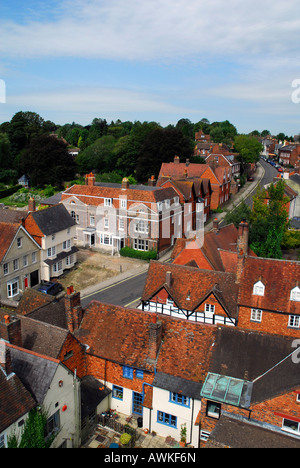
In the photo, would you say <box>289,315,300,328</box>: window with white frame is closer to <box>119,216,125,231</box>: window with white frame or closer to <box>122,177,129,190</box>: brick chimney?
<box>119,216,125,231</box>: window with white frame

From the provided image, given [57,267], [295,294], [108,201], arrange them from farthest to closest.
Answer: [108,201] → [57,267] → [295,294]

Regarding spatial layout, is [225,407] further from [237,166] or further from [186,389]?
[237,166]

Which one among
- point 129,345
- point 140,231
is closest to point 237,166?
point 140,231

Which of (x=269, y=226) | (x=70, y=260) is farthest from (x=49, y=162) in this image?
(x=269, y=226)

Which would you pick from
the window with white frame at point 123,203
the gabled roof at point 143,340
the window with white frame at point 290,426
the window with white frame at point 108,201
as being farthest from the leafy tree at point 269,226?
the window with white frame at point 290,426

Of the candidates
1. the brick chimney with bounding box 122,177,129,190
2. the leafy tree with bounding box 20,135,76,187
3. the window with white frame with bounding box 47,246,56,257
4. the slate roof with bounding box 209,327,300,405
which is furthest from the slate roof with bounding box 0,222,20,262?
the leafy tree with bounding box 20,135,76,187

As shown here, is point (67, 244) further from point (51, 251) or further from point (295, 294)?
point (295, 294)

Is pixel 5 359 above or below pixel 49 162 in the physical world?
below
